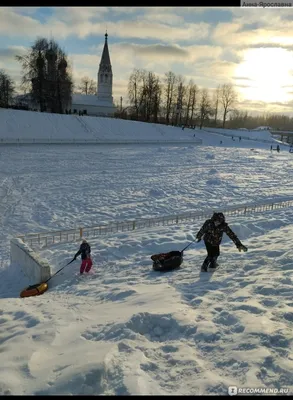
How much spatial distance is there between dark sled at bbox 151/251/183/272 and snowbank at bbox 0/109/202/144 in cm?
3462

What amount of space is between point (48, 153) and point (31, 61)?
1270 inches

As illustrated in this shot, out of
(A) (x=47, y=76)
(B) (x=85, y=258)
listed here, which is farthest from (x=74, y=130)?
(B) (x=85, y=258)

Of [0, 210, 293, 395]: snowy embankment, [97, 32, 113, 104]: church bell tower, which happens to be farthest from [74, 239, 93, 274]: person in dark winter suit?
[97, 32, 113, 104]: church bell tower

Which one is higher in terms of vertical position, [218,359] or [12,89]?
[12,89]

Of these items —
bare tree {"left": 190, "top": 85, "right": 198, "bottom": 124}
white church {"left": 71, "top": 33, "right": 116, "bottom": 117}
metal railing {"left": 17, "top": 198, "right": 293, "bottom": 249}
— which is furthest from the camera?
bare tree {"left": 190, "top": 85, "right": 198, "bottom": 124}

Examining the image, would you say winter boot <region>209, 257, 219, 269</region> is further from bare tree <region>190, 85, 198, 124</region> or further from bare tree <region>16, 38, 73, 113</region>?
bare tree <region>190, 85, 198, 124</region>

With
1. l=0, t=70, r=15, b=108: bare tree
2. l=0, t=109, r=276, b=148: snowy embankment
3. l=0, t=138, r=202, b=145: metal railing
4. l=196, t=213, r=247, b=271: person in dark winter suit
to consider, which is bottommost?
l=196, t=213, r=247, b=271: person in dark winter suit

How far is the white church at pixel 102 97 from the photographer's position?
82.9m

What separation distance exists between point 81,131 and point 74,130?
1.01 metres

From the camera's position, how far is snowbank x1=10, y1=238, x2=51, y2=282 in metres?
9.53

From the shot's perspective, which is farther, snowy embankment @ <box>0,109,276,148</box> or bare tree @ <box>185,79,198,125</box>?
bare tree @ <box>185,79,198,125</box>

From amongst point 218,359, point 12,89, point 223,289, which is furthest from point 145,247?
point 12,89

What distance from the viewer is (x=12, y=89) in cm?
6938

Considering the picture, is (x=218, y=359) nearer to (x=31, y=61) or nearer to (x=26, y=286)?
(x=26, y=286)
